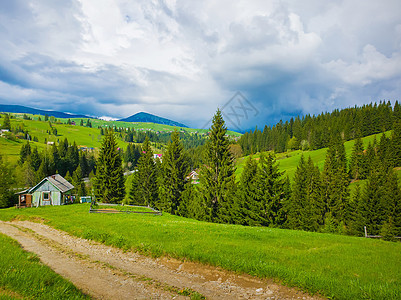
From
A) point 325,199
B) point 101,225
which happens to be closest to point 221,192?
point 101,225

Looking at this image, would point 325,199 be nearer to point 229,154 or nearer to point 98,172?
point 229,154

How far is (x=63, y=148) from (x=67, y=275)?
470 feet

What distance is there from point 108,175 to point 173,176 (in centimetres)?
1264

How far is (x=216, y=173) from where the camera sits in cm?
3238

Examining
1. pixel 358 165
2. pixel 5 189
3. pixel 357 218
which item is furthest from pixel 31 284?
pixel 358 165

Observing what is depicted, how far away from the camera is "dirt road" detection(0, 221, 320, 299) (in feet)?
25.3

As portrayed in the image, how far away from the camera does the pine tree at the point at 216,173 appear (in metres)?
31.6

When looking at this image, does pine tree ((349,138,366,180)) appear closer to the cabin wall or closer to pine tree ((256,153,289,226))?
pine tree ((256,153,289,226))

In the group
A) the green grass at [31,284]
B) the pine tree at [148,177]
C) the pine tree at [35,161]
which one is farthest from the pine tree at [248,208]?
the pine tree at [35,161]

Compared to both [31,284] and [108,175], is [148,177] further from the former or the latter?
[31,284]

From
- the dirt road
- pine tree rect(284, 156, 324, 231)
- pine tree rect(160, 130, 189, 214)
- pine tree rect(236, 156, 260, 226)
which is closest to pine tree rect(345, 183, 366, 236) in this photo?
pine tree rect(284, 156, 324, 231)

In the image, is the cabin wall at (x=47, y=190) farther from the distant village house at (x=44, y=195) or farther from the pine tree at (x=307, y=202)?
the pine tree at (x=307, y=202)

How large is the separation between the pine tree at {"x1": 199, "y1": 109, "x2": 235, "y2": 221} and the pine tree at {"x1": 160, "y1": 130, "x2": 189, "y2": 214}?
8780 millimetres

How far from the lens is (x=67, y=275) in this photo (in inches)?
353
